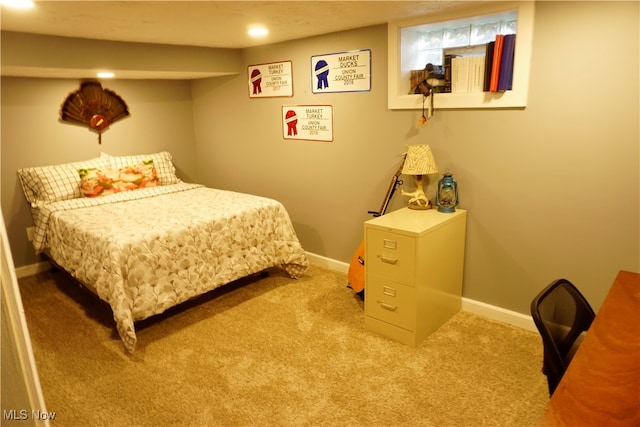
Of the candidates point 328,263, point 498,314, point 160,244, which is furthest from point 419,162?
point 160,244

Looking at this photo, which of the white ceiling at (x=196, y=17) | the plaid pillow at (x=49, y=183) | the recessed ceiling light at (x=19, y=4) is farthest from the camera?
the plaid pillow at (x=49, y=183)

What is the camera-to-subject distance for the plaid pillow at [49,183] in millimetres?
3525

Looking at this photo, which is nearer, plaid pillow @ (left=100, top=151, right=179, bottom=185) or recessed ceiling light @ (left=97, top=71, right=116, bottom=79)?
recessed ceiling light @ (left=97, top=71, right=116, bottom=79)

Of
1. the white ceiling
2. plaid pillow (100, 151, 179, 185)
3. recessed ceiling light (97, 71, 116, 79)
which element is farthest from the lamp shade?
plaid pillow (100, 151, 179, 185)

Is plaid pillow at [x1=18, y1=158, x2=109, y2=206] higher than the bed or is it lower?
higher

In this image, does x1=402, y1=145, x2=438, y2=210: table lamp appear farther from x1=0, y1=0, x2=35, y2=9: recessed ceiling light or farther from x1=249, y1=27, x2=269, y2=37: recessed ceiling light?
x1=0, y1=0, x2=35, y2=9: recessed ceiling light

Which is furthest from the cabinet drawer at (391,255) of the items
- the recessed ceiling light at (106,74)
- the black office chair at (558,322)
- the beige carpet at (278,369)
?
the recessed ceiling light at (106,74)

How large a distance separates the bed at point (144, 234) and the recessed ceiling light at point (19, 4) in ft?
4.15

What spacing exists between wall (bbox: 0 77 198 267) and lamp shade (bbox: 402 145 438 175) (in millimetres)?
2831

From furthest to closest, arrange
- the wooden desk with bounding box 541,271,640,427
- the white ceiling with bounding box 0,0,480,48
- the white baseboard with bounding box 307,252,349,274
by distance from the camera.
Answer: the white baseboard with bounding box 307,252,349,274
the white ceiling with bounding box 0,0,480,48
the wooden desk with bounding box 541,271,640,427

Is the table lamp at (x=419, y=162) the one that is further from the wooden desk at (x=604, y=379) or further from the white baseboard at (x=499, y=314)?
the wooden desk at (x=604, y=379)

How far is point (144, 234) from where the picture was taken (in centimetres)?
266

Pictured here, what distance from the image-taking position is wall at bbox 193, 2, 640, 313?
2186 mm

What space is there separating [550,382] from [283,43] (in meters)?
3.12
